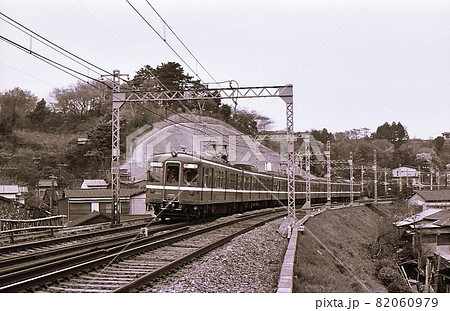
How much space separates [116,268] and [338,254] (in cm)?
1184

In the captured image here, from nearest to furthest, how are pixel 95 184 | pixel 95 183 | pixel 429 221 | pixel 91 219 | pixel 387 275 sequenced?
pixel 387 275 → pixel 91 219 → pixel 429 221 → pixel 95 184 → pixel 95 183

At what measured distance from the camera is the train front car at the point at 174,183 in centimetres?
1648

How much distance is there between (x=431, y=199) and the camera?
4850 centimetres

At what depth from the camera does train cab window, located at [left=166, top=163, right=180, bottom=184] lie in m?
16.6

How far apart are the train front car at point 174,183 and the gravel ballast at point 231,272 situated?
4.53m

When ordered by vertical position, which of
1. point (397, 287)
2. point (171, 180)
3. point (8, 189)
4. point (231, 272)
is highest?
point (171, 180)

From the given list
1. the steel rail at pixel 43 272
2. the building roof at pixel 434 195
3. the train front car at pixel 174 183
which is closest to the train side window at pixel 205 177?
the train front car at pixel 174 183

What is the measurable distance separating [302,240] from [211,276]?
7.24 metres

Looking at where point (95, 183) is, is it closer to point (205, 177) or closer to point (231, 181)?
point (231, 181)

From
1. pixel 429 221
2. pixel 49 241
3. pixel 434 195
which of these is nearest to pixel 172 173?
pixel 49 241

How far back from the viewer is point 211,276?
7961 mm

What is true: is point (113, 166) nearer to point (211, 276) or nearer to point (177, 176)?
point (177, 176)

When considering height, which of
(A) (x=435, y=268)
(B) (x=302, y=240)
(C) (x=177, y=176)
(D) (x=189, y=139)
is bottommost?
(A) (x=435, y=268)
